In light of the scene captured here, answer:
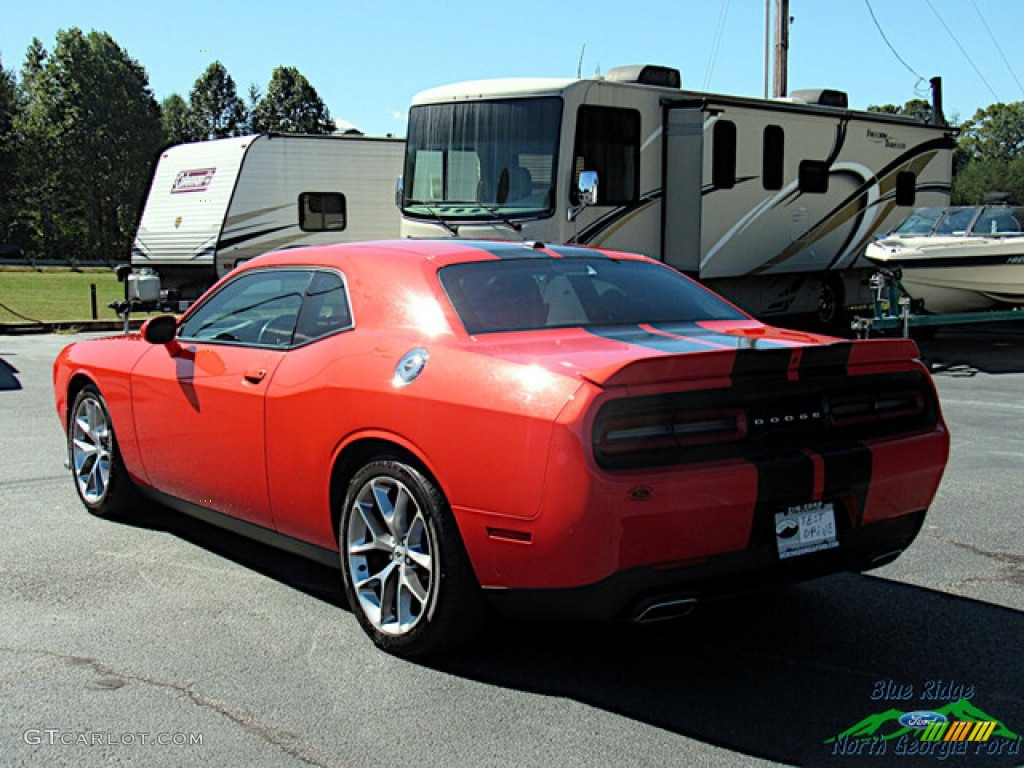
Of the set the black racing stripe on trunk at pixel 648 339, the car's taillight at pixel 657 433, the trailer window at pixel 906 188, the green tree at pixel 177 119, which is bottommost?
the car's taillight at pixel 657 433

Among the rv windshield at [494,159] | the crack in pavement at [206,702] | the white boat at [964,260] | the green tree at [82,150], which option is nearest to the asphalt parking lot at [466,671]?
the crack in pavement at [206,702]

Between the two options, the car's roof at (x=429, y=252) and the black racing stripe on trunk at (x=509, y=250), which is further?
the black racing stripe on trunk at (x=509, y=250)

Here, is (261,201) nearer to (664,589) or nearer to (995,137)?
(664,589)

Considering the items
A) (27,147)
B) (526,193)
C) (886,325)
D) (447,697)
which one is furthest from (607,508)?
(27,147)

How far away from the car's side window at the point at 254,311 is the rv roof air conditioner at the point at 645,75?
33.6 feet

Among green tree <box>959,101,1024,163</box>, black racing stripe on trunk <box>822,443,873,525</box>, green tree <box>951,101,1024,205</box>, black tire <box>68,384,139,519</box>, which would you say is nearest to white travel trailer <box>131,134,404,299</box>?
black tire <box>68,384,139,519</box>

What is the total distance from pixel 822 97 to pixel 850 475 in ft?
50.5

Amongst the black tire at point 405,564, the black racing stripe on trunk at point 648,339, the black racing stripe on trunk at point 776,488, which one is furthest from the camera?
the black racing stripe on trunk at point 648,339

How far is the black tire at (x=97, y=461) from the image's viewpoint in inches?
245

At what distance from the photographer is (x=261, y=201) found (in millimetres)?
22047

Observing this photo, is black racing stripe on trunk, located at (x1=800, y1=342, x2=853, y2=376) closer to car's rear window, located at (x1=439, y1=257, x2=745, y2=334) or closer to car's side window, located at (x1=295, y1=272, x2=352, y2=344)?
car's rear window, located at (x1=439, y1=257, x2=745, y2=334)

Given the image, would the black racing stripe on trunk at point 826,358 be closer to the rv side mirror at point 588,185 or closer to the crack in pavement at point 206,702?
the crack in pavement at point 206,702

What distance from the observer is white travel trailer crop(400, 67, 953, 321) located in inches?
546

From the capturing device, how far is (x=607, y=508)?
364cm
